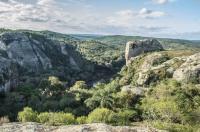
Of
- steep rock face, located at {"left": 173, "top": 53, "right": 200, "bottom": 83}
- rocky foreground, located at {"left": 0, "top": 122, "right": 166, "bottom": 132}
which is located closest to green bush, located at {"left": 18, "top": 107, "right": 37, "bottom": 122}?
rocky foreground, located at {"left": 0, "top": 122, "right": 166, "bottom": 132}

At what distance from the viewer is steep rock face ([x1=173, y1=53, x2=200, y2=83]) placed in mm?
179337

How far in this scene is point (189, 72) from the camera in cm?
18212

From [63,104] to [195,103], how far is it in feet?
178

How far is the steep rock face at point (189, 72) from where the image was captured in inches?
7061

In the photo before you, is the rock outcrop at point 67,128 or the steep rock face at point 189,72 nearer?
the rock outcrop at point 67,128

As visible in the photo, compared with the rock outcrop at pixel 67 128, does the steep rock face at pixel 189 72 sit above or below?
below

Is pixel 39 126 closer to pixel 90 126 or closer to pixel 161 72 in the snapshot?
pixel 90 126

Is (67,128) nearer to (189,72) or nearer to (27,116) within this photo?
(27,116)

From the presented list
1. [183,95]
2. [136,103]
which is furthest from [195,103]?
[136,103]

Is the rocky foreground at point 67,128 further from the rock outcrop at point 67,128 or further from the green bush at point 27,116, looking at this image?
the green bush at point 27,116

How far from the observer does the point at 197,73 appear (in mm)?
180000

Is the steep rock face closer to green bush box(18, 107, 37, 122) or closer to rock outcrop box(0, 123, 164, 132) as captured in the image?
green bush box(18, 107, 37, 122)

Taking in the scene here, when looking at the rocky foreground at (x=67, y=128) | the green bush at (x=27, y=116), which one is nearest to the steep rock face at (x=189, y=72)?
the green bush at (x=27, y=116)

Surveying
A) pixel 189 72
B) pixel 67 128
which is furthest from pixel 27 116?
pixel 189 72
